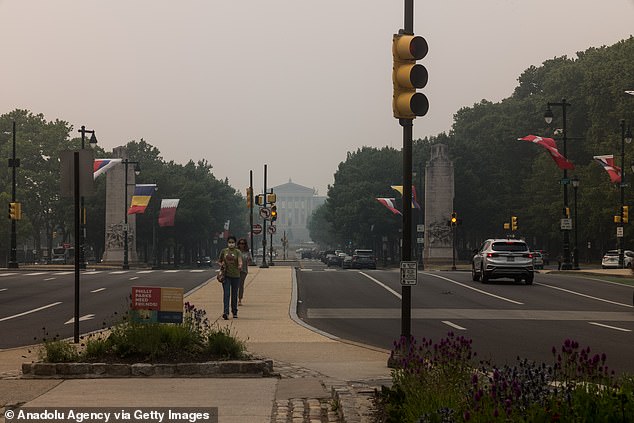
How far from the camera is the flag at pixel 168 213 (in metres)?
83.2

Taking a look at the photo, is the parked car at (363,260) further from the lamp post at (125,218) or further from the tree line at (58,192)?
the tree line at (58,192)

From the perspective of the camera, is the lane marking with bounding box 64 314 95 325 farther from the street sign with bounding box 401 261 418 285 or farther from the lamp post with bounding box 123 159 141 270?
the lamp post with bounding box 123 159 141 270

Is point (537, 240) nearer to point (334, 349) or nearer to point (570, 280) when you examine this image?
point (570, 280)

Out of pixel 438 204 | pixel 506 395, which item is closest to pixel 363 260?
pixel 438 204

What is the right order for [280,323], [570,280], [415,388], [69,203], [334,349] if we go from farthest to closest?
Result: [69,203], [570,280], [280,323], [334,349], [415,388]

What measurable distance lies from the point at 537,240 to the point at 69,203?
53.1 m

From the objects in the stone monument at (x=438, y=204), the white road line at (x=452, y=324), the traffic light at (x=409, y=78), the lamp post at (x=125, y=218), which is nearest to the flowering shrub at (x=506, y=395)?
the traffic light at (x=409, y=78)

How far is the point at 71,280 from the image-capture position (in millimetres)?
43750

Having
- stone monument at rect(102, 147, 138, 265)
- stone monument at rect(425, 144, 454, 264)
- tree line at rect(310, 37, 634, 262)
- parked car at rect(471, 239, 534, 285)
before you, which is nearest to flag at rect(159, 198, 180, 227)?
stone monument at rect(102, 147, 138, 265)

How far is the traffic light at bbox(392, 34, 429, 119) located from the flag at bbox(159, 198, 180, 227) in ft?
231

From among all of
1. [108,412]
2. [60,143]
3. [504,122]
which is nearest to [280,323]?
[108,412]

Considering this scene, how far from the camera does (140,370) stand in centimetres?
1264

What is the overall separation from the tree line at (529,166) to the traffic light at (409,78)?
58.7 meters

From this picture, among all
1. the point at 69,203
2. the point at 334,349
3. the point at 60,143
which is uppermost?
the point at 60,143
